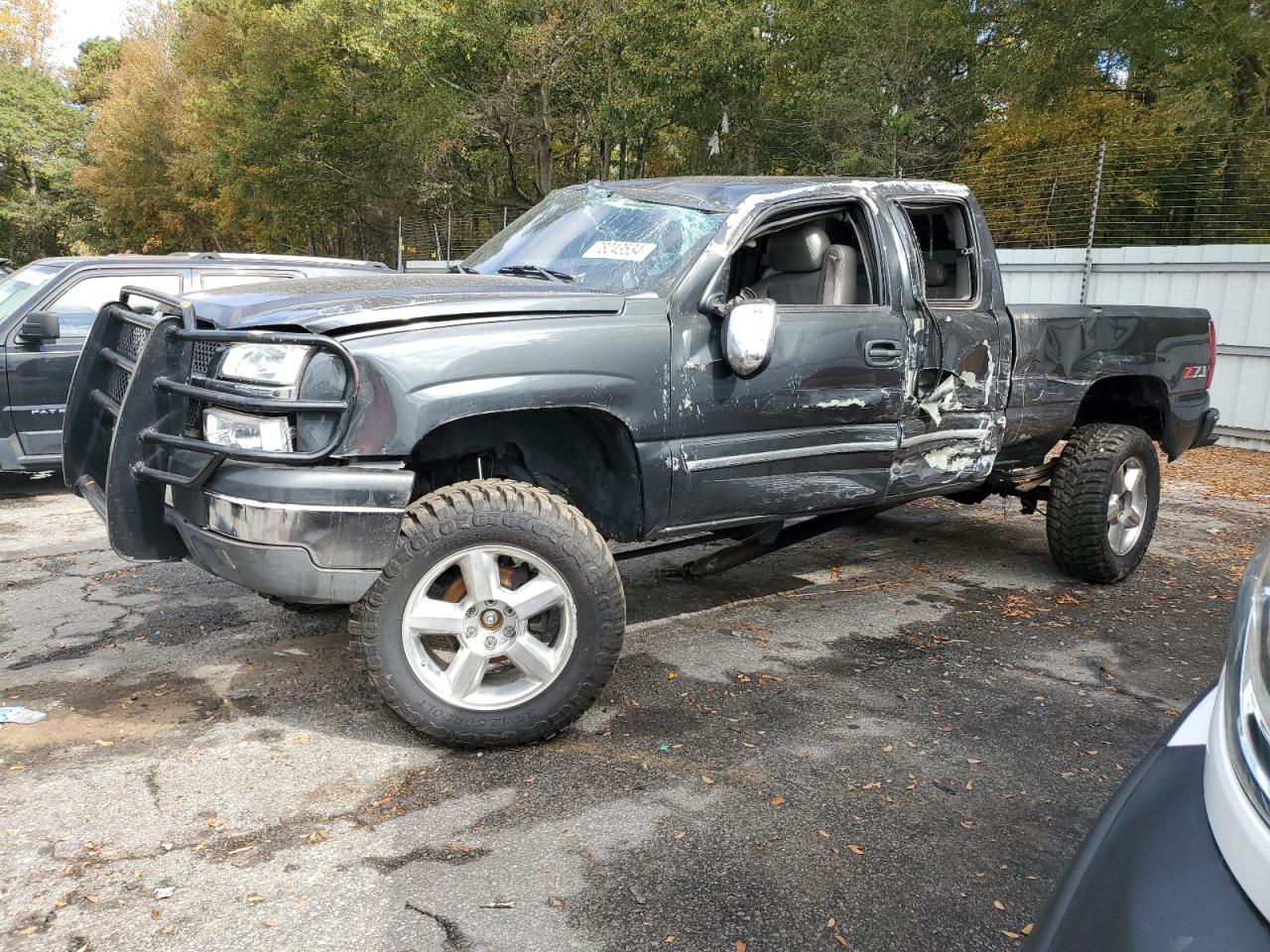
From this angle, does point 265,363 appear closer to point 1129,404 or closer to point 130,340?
point 130,340

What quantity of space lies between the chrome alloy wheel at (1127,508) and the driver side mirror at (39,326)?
267 inches

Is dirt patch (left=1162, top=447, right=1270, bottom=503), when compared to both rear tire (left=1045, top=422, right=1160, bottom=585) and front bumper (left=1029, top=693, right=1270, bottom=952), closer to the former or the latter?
rear tire (left=1045, top=422, right=1160, bottom=585)

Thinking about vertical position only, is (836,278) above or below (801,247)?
below

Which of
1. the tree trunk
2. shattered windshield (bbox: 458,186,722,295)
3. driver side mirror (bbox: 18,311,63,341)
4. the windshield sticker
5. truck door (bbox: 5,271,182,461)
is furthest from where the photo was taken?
the tree trunk

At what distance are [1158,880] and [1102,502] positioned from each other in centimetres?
462

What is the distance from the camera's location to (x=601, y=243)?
4.30 metres

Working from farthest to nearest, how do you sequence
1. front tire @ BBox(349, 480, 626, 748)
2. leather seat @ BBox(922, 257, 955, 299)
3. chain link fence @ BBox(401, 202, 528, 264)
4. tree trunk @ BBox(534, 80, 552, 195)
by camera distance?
1. tree trunk @ BBox(534, 80, 552, 195)
2. chain link fence @ BBox(401, 202, 528, 264)
3. leather seat @ BBox(922, 257, 955, 299)
4. front tire @ BBox(349, 480, 626, 748)

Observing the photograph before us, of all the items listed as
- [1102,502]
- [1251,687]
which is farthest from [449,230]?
[1251,687]

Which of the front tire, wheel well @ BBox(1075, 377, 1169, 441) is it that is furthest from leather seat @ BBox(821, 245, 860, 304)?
wheel well @ BBox(1075, 377, 1169, 441)

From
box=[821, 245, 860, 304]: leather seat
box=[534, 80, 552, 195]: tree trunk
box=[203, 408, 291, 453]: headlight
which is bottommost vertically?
box=[203, 408, 291, 453]: headlight

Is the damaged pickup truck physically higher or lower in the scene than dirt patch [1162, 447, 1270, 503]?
higher

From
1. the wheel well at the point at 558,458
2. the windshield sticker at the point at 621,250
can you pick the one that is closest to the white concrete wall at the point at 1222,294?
the windshield sticker at the point at 621,250

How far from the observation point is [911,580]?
226 inches

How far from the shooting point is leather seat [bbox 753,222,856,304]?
4.48 m
